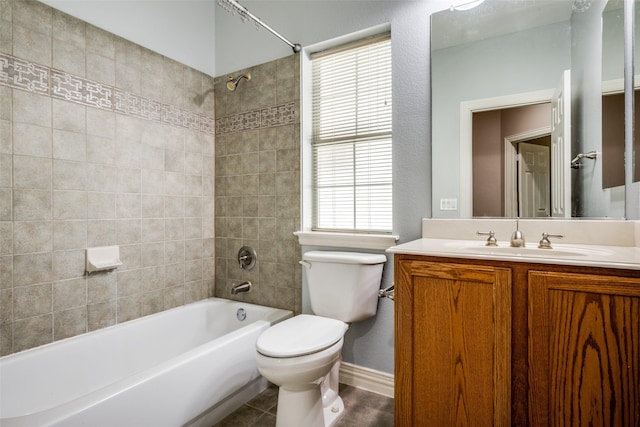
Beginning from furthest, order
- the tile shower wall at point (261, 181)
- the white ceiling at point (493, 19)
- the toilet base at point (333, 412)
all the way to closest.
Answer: the tile shower wall at point (261, 181), the toilet base at point (333, 412), the white ceiling at point (493, 19)

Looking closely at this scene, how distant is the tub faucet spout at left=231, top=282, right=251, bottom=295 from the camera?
2.34 meters

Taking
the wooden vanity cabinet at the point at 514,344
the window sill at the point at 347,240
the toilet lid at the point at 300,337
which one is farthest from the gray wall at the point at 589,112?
the toilet lid at the point at 300,337

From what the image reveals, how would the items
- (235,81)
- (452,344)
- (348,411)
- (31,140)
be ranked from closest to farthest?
(452,344), (31,140), (348,411), (235,81)

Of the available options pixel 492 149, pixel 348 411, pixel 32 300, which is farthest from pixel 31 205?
pixel 492 149

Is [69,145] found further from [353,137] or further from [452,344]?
[452,344]

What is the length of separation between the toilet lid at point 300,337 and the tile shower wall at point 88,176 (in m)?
1.08

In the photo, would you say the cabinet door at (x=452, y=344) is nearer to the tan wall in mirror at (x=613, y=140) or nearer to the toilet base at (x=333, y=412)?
the toilet base at (x=333, y=412)

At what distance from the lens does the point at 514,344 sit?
3.46ft

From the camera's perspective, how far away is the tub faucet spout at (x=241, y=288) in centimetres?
234

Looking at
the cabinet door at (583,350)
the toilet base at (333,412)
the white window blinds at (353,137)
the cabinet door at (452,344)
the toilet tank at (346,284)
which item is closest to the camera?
the cabinet door at (583,350)

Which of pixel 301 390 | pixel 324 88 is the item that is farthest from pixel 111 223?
pixel 324 88

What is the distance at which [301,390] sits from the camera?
1.46 metres

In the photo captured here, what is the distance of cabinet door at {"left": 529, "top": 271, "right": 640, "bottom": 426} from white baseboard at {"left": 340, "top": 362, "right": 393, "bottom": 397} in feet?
3.19

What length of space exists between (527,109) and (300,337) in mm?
1502
